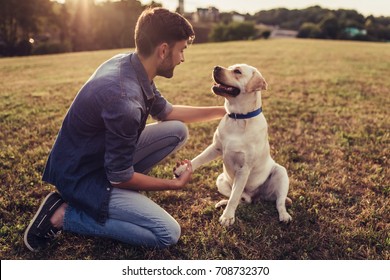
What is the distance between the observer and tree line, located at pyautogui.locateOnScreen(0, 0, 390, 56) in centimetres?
2830

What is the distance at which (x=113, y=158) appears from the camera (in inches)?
109

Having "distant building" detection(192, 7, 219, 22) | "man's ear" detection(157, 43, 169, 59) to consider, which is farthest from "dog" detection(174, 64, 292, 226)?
"distant building" detection(192, 7, 219, 22)

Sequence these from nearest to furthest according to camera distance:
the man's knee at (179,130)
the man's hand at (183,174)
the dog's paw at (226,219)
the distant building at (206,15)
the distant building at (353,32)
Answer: the man's hand at (183,174) < the dog's paw at (226,219) < the man's knee at (179,130) < the distant building at (353,32) < the distant building at (206,15)

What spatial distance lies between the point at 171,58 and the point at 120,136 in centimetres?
78

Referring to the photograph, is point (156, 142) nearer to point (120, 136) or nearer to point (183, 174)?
point (183, 174)

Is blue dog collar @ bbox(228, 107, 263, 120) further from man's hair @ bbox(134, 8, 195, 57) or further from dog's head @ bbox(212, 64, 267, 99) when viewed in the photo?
man's hair @ bbox(134, 8, 195, 57)

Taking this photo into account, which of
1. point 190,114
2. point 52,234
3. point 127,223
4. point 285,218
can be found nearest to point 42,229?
point 52,234

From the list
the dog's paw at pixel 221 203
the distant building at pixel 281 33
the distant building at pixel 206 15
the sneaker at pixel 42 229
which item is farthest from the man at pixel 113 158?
the distant building at pixel 206 15

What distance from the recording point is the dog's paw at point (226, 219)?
3.32 metres

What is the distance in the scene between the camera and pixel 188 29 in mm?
2955

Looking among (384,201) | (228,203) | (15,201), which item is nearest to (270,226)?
(228,203)

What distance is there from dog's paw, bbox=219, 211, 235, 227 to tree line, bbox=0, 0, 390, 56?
81.3 feet

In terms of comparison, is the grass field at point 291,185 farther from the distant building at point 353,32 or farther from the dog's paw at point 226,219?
the distant building at point 353,32

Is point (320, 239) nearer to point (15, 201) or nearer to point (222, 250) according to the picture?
point (222, 250)
